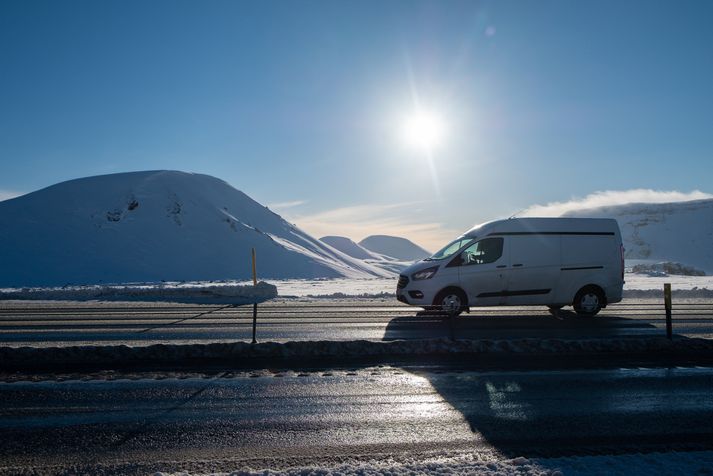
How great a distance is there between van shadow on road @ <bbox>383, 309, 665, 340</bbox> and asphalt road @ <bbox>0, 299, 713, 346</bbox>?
22 millimetres

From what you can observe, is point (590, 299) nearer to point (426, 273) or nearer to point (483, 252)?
point (483, 252)

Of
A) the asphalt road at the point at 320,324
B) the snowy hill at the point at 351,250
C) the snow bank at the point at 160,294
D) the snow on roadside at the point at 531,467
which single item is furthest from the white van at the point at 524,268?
the snowy hill at the point at 351,250

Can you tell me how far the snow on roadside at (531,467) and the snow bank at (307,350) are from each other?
4.57 meters

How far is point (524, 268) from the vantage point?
13797 mm

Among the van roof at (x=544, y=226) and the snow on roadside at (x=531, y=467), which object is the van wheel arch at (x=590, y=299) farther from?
the snow on roadside at (x=531, y=467)

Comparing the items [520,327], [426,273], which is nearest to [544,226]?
[520,327]

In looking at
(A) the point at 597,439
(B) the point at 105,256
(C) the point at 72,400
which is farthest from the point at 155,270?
(A) the point at 597,439

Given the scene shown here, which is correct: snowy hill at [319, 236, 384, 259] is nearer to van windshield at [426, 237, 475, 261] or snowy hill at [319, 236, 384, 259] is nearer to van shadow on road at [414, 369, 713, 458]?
van windshield at [426, 237, 475, 261]

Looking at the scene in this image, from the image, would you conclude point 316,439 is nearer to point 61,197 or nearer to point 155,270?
point 155,270

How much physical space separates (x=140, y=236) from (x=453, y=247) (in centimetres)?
5336

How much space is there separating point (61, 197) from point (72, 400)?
70.9 m

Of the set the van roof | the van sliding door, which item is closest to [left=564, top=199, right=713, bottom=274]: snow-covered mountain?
the van roof

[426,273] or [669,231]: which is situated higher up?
[669,231]

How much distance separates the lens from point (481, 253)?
13805 mm
